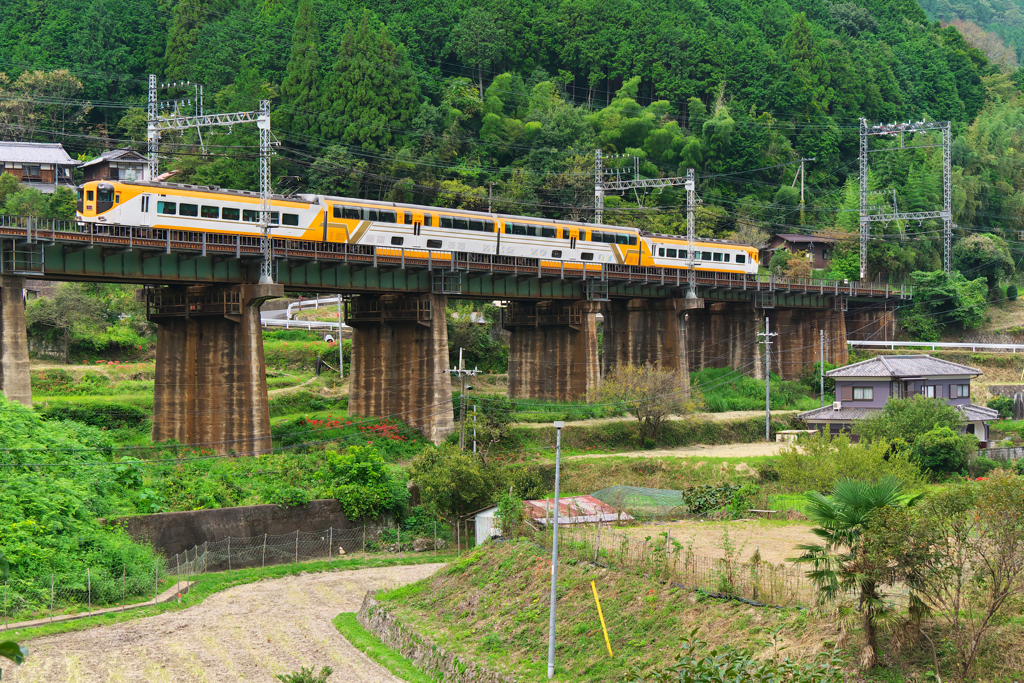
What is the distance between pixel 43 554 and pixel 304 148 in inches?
2867

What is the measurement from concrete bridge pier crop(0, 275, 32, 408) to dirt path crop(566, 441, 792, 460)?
28985mm

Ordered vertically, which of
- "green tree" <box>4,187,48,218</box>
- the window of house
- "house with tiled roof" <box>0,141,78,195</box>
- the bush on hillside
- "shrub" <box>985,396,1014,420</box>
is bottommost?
"shrub" <box>985,396,1014,420</box>

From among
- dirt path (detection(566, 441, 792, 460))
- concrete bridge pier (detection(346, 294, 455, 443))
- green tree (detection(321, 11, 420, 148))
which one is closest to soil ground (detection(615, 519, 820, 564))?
dirt path (detection(566, 441, 792, 460))

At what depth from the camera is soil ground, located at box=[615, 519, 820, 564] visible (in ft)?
101

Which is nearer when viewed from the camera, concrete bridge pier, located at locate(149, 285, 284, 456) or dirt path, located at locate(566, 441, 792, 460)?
concrete bridge pier, located at locate(149, 285, 284, 456)

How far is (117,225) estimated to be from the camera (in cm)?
4850

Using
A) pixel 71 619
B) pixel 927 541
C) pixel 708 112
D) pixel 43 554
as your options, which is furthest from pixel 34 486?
pixel 708 112

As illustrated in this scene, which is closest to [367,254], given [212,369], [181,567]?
[212,369]

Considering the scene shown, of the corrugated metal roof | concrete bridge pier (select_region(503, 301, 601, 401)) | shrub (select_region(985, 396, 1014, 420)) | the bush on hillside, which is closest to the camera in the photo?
the bush on hillside

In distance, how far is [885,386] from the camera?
64.2 meters

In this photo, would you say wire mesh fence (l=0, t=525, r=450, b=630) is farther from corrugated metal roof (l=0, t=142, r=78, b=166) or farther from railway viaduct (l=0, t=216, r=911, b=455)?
corrugated metal roof (l=0, t=142, r=78, b=166)

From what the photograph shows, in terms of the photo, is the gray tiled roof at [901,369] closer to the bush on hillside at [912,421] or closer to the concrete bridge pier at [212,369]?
the bush on hillside at [912,421]

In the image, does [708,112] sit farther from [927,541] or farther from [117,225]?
[927,541]

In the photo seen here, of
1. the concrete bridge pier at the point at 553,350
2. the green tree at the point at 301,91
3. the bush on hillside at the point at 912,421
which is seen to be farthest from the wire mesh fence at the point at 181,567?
the green tree at the point at 301,91
